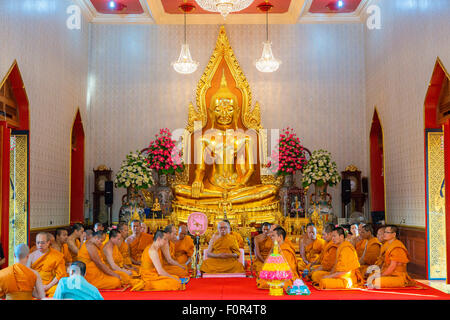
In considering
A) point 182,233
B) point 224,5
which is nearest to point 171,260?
point 182,233

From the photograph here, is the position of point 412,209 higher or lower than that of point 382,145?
lower

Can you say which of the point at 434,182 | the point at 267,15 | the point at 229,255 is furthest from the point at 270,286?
the point at 267,15

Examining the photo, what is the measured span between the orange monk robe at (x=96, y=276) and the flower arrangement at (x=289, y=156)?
491cm

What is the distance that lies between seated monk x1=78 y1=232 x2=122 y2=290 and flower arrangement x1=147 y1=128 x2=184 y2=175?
13.4 ft

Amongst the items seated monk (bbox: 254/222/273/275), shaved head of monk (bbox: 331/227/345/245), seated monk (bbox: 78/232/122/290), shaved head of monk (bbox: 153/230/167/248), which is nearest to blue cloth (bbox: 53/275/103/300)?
shaved head of monk (bbox: 153/230/167/248)

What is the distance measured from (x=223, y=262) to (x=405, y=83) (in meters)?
4.19

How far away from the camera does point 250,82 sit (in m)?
11.4

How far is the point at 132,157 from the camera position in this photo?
396 inches

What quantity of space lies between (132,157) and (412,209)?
5.14 metres

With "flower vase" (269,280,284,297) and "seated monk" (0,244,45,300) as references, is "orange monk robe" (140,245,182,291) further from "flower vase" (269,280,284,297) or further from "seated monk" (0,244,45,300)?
"seated monk" (0,244,45,300)

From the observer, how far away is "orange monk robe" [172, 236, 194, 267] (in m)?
7.80

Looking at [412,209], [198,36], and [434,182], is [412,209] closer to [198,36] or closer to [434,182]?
[434,182]

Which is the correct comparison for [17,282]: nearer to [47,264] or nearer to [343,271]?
[47,264]

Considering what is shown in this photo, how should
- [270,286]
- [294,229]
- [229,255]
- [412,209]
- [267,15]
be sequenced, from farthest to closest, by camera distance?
[267,15], [294,229], [412,209], [229,255], [270,286]
